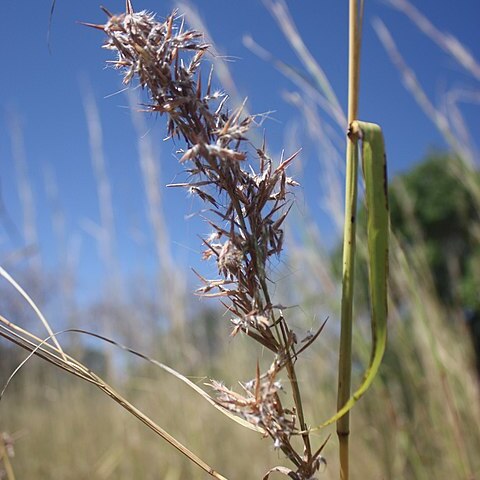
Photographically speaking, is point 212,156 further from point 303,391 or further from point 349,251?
point 303,391

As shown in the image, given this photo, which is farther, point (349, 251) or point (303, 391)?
point (303, 391)

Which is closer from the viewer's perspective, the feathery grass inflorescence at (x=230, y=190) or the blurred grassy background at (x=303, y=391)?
the feathery grass inflorescence at (x=230, y=190)

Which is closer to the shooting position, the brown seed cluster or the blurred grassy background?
the brown seed cluster

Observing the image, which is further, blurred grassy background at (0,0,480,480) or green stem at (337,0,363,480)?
blurred grassy background at (0,0,480,480)

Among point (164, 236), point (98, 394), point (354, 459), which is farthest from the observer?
point (98, 394)

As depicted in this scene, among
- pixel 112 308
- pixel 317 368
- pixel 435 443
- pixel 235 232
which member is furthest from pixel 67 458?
pixel 235 232

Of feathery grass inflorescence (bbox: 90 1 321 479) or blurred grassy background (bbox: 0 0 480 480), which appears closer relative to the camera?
feathery grass inflorescence (bbox: 90 1 321 479)

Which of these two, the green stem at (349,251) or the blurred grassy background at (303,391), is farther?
the blurred grassy background at (303,391)

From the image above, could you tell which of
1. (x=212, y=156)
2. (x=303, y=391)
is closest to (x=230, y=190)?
(x=212, y=156)

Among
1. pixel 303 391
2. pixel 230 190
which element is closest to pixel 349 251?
pixel 230 190

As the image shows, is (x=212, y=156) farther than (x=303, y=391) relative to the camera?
No

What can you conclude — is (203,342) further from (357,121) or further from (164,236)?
(357,121)
